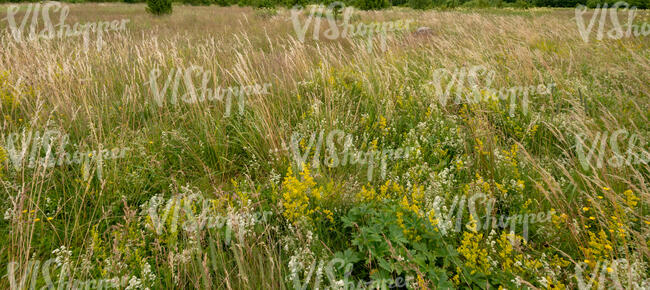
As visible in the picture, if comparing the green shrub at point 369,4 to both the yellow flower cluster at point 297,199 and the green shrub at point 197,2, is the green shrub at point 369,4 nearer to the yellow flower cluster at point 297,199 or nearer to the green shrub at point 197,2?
the green shrub at point 197,2

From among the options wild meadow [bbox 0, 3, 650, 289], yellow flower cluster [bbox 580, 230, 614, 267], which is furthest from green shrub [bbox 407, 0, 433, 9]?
yellow flower cluster [bbox 580, 230, 614, 267]

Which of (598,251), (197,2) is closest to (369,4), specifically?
(197,2)

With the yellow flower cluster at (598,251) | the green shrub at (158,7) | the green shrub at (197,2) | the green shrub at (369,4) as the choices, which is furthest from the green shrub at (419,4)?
the yellow flower cluster at (598,251)

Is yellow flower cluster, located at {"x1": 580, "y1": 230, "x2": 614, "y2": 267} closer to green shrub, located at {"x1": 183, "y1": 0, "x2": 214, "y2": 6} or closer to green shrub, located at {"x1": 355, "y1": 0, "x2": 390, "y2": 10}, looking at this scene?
green shrub, located at {"x1": 355, "y1": 0, "x2": 390, "y2": 10}

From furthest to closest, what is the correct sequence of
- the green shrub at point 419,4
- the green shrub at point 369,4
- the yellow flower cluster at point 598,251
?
the green shrub at point 419,4, the green shrub at point 369,4, the yellow flower cluster at point 598,251

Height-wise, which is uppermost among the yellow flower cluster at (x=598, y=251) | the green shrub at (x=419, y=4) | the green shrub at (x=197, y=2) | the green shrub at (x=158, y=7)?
the green shrub at (x=197, y=2)

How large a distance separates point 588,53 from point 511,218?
5340mm

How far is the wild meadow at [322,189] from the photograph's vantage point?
4.98 ft

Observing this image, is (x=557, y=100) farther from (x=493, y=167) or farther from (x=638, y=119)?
(x=493, y=167)

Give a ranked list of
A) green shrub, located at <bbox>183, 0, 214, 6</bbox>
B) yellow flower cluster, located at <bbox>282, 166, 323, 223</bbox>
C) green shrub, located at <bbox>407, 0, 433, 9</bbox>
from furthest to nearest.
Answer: green shrub, located at <bbox>183, 0, 214, 6</bbox>, green shrub, located at <bbox>407, 0, 433, 9</bbox>, yellow flower cluster, located at <bbox>282, 166, 323, 223</bbox>

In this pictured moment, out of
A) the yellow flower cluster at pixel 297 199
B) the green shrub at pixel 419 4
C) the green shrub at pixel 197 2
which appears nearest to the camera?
the yellow flower cluster at pixel 297 199

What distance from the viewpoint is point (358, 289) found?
57.6 inches

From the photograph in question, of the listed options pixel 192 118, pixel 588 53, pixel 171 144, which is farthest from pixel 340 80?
pixel 588 53

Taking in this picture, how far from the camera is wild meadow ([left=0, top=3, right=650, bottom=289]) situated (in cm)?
152
